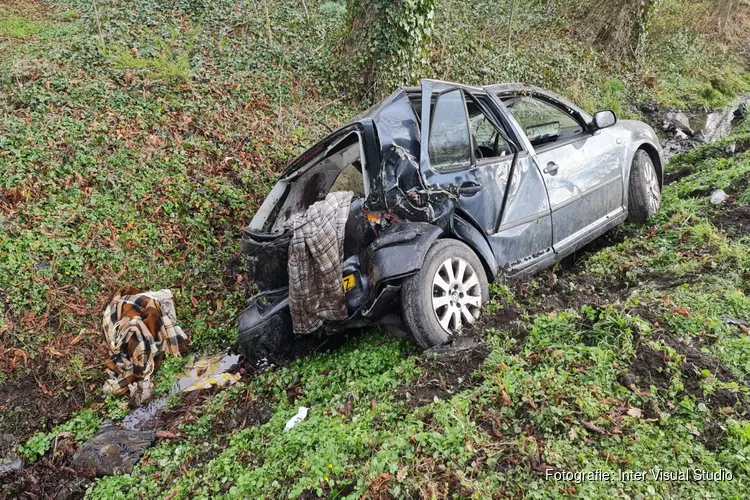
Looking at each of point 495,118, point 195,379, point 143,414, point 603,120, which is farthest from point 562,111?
point 143,414

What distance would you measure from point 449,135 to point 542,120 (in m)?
1.58

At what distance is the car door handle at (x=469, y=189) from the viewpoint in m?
3.67

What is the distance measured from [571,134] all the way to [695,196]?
197cm

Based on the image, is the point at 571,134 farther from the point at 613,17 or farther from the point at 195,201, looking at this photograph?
the point at 613,17

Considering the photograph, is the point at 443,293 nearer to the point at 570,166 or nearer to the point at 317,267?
the point at 317,267

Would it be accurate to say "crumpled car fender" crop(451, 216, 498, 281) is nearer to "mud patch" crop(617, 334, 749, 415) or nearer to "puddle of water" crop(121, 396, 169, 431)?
"mud patch" crop(617, 334, 749, 415)

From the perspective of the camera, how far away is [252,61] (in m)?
8.07

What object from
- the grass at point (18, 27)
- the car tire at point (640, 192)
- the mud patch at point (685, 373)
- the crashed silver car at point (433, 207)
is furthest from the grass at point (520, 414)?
the grass at point (18, 27)

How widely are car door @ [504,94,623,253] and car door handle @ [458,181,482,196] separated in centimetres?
78

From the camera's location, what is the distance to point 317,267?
10.9 feet

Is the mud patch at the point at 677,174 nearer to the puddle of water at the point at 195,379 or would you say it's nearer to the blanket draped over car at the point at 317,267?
the blanket draped over car at the point at 317,267

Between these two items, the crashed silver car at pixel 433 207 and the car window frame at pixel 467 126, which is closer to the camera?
the crashed silver car at pixel 433 207

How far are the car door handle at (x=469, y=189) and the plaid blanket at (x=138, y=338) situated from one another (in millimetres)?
2922

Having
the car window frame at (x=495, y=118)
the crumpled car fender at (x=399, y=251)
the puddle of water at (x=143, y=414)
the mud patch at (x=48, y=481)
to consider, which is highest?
the car window frame at (x=495, y=118)
